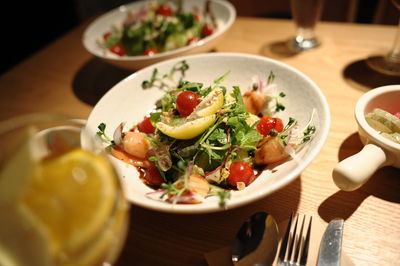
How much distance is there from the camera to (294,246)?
81 cm

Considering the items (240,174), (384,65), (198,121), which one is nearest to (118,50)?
(198,121)

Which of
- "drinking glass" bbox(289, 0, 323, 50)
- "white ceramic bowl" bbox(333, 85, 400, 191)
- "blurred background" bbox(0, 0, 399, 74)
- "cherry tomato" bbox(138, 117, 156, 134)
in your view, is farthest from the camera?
"blurred background" bbox(0, 0, 399, 74)

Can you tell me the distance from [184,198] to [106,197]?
35 centimetres

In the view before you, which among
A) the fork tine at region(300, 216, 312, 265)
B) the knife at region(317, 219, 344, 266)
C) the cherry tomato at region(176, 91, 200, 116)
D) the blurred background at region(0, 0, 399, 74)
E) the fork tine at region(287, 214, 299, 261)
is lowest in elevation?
the blurred background at region(0, 0, 399, 74)

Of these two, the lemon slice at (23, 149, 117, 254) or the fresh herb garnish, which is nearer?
the lemon slice at (23, 149, 117, 254)

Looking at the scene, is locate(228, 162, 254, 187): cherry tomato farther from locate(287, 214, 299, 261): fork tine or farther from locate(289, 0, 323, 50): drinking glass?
locate(289, 0, 323, 50): drinking glass

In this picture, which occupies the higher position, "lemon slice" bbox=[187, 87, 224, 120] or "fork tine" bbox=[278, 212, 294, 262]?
"lemon slice" bbox=[187, 87, 224, 120]

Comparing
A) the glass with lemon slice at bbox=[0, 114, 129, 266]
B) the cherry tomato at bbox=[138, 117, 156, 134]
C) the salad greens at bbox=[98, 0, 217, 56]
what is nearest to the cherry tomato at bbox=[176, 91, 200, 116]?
the cherry tomato at bbox=[138, 117, 156, 134]

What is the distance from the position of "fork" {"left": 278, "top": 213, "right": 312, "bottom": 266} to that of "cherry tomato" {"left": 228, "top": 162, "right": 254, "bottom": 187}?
17 centimetres

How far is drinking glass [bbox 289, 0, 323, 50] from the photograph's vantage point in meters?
1.81

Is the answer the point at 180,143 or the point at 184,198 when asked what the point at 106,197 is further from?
the point at 180,143

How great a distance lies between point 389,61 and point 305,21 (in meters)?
0.53

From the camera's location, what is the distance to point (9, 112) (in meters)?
1.71

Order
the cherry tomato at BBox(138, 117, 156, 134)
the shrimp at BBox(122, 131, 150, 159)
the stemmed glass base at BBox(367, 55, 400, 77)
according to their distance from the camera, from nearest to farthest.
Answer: the shrimp at BBox(122, 131, 150, 159) → the cherry tomato at BBox(138, 117, 156, 134) → the stemmed glass base at BBox(367, 55, 400, 77)
